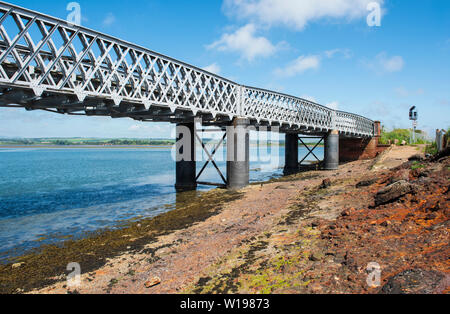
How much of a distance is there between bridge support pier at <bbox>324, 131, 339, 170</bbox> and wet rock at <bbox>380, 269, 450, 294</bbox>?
110ft

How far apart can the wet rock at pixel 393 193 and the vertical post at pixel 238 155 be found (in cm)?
1424

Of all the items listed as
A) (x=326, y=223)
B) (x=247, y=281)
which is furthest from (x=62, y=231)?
(x=326, y=223)

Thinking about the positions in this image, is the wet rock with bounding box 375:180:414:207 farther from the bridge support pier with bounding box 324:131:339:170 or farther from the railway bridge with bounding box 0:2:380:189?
the bridge support pier with bounding box 324:131:339:170

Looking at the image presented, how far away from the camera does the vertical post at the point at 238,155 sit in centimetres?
2292

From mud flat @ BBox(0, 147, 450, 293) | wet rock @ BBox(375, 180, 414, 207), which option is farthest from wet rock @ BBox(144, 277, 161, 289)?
wet rock @ BBox(375, 180, 414, 207)

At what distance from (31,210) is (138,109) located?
10569mm

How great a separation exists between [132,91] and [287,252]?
39.0 ft

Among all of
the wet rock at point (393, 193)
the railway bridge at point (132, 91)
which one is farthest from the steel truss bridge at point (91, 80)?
the wet rock at point (393, 193)

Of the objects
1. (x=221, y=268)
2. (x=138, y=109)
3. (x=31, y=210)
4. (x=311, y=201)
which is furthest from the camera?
(x=31, y=210)

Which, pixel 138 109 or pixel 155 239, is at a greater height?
pixel 138 109

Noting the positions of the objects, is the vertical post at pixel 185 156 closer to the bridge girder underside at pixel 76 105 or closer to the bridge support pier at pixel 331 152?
the bridge girder underside at pixel 76 105

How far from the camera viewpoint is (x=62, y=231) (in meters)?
13.9

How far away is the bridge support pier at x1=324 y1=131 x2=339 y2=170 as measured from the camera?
36.9 metres

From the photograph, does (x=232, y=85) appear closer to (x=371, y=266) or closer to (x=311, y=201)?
(x=311, y=201)
